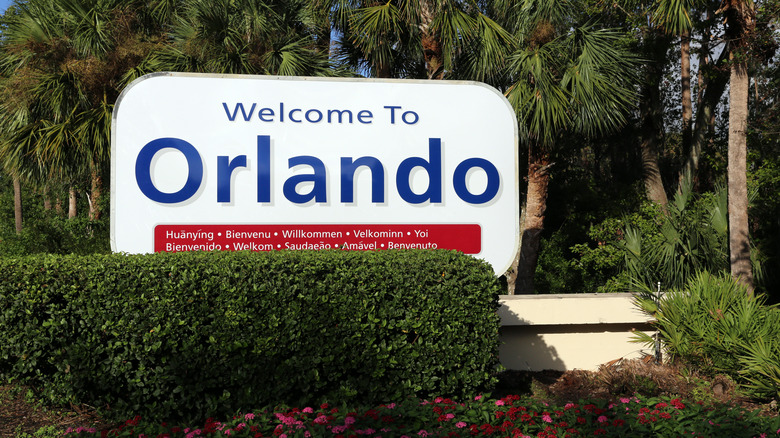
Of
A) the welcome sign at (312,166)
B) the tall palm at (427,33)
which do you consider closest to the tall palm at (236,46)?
the tall palm at (427,33)

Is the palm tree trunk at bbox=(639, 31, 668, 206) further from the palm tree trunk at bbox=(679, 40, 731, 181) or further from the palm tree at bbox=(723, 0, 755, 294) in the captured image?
the palm tree at bbox=(723, 0, 755, 294)

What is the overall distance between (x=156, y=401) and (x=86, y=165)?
7.43 m

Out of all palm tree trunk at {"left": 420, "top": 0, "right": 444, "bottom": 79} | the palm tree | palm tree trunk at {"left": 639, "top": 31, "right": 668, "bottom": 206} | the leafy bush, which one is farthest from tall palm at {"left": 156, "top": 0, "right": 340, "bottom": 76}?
palm tree trunk at {"left": 639, "top": 31, "right": 668, "bottom": 206}

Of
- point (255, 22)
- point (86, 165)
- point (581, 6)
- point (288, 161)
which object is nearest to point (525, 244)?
point (581, 6)

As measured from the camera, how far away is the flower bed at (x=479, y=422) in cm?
426

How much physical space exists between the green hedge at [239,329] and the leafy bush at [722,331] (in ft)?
8.27

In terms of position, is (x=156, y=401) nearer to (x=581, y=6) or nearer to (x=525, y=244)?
(x=525, y=244)

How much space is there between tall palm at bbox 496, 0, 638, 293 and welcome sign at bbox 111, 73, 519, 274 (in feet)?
12.2

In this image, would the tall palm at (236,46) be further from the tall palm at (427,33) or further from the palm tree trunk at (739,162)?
the palm tree trunk at (739,162)

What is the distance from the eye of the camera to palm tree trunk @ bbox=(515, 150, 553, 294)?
37.7 feet

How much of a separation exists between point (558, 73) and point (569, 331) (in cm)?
493

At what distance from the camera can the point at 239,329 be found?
4805 millimetres

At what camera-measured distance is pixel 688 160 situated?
1516cm

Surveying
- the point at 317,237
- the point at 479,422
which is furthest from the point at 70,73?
the point at 479,422
